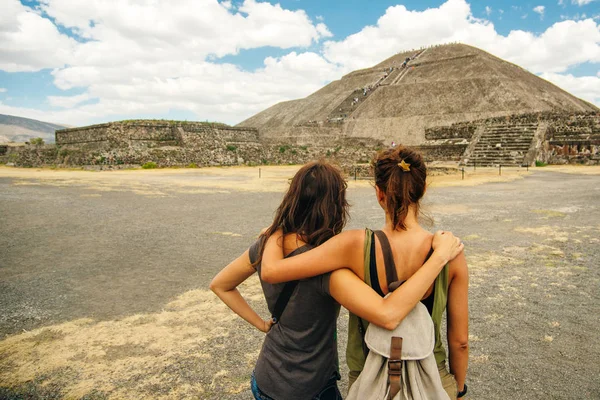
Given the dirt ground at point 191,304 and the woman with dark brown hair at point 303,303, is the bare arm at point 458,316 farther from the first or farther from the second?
the dirt ground at point 191,304

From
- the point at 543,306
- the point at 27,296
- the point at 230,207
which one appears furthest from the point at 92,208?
the point at 543,306

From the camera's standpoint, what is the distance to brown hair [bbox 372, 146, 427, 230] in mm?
1672

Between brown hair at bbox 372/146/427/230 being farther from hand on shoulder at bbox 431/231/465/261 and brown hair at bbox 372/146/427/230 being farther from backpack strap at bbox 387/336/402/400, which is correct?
backpack strap at bbox 387/336/402/400

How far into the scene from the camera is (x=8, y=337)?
3746mm

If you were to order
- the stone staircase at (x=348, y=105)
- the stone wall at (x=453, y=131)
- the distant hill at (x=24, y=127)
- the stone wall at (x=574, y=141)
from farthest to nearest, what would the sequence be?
1. the distant hill at (x=24, y=127)
2. the stone staircase at (x=348, y=105)
3. the stone wall at (x=453, y=131)
4. the stone wall at (x=574, y=141)

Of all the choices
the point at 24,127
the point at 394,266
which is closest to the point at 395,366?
the point at 394,266

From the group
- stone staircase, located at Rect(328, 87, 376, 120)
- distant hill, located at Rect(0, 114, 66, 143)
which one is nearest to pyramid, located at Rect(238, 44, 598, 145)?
stone staircase, located at Rect(328, 87, 376, 120)

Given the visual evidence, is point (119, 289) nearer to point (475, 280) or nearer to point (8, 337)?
point (8, 337)

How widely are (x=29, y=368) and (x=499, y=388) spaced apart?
3546 mm

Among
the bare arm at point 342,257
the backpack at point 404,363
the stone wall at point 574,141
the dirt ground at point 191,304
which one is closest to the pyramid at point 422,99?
the stone wall at point 574,141

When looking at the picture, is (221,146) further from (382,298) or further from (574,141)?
(382,298)

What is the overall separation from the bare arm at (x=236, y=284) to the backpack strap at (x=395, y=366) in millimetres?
661

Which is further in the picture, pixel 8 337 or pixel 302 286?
pixel 8 337

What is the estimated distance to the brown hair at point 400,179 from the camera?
1672 mm
